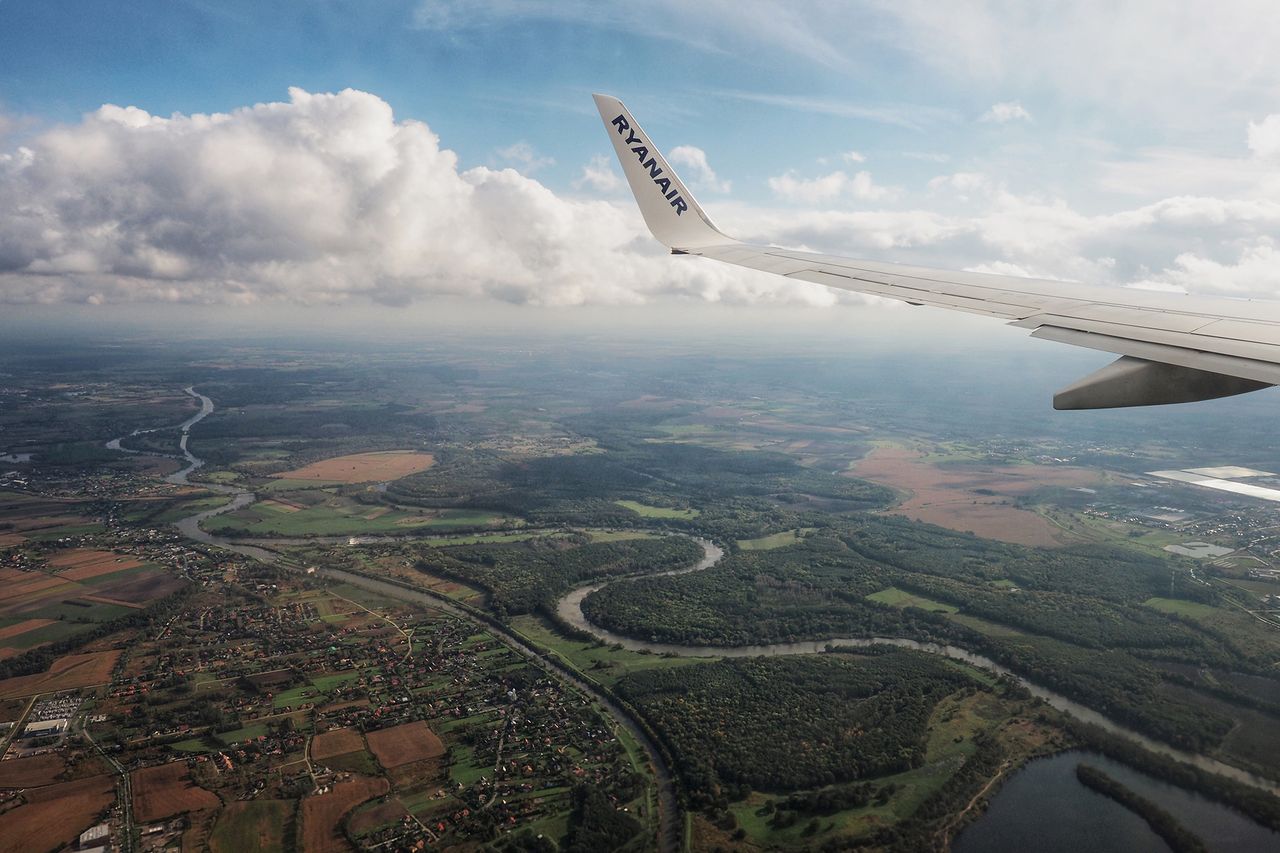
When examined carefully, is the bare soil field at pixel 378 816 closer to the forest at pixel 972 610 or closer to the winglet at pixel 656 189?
Answer: the forest at pixel 972 610

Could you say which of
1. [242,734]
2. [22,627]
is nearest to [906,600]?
[242,734]

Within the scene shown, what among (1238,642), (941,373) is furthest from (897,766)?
(941,373)

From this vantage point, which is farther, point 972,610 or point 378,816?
point 972,610

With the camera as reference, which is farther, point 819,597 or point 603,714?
point 819,597

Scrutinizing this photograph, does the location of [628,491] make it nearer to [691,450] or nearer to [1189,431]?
[691,450]

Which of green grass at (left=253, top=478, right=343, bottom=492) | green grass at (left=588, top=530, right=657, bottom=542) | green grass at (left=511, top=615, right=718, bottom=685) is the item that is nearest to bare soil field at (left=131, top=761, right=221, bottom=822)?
green grass at (left=511, top=615, right=718, bottom=685)

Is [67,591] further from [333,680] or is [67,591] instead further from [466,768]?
[466,768]

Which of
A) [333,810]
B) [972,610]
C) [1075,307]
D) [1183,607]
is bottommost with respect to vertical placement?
[972,610]
